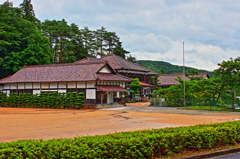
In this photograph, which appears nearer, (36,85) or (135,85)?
(36,85)

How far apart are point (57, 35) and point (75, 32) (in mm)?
5644

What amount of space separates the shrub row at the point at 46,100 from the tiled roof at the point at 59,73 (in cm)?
242

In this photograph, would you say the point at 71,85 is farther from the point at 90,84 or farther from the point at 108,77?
the point at 108,77

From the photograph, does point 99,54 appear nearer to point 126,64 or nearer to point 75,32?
point 75,32

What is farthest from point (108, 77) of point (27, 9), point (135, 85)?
point (27, 9)

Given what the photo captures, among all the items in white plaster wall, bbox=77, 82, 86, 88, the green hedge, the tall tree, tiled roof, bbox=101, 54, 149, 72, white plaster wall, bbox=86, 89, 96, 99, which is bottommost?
the green hedge

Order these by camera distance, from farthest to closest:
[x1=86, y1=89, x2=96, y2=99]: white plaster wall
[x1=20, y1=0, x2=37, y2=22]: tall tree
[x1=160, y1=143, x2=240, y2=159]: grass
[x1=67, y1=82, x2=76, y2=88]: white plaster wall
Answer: [x1=20, y1=0, x2=37, y2=22]: tall tree → [x1=67, y1=82, x2=76, y2=88]: white plaster wall → [x1=86, y1=89, x2=96, y2=99]: white plaster wall → [x1=160, y1=143, x2=240, y2=159]: grass

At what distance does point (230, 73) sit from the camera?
2758 centimetres

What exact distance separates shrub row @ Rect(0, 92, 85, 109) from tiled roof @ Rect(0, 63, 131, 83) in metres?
2.42

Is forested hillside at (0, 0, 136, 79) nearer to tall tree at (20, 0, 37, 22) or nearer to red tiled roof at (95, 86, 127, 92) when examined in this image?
tall tree at (20, 0, 37, 22)

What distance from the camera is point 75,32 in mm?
66750

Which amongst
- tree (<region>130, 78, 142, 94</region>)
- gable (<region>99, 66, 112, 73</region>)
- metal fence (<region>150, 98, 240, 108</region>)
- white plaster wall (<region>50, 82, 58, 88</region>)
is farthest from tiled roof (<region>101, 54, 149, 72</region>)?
white plaster wall (<region>50, 82, 58, 88</region>)

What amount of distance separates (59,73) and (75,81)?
3.84 meters

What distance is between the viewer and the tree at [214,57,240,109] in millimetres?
27062
